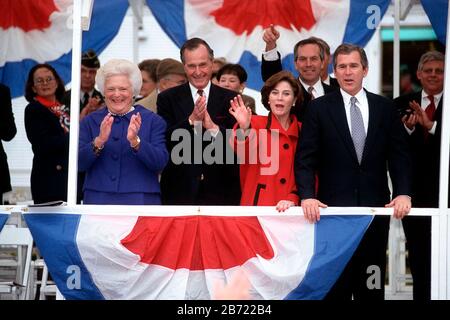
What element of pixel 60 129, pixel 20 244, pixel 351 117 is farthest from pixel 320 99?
pixel 20 244

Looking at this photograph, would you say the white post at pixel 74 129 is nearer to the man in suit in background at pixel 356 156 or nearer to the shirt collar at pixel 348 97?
the man in suit in background at pixel 356 156

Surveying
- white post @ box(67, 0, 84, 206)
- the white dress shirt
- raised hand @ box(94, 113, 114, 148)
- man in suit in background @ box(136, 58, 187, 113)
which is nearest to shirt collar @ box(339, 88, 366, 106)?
the white dress shirt

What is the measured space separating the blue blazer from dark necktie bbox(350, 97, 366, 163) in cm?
130

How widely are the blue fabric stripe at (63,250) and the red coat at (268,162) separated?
4.09ft

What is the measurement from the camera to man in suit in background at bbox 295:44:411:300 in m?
7.03

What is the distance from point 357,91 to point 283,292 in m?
1.50

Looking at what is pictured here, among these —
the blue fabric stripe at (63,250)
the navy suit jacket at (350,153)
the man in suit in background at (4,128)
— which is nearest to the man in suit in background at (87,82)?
the man in suit in background at (4,128)

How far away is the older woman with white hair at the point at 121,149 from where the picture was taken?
7.06m

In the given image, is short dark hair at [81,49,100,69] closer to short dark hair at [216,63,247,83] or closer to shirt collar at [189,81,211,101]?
short dark hair at [216,63,247,83]

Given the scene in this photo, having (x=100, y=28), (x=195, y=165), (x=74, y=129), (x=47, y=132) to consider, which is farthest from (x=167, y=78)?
(x=74, y=129)

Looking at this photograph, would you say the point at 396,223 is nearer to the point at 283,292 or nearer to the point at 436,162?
the point at 436,162

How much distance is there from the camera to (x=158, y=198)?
7.23 metres

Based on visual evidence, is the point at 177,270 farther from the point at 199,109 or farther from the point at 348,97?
the point at 348,97

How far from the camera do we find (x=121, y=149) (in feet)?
23.5
